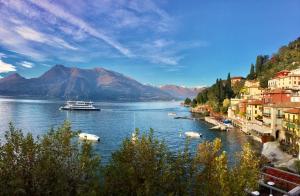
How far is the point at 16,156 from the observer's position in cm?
1387

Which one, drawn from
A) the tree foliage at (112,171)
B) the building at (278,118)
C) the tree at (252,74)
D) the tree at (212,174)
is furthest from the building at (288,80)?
the tree foliage at (112,171)

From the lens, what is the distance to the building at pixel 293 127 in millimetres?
46750

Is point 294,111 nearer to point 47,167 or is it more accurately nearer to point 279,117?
point 279,117

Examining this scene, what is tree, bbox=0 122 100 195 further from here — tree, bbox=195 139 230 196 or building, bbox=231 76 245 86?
building, bbox=231 76 245 86

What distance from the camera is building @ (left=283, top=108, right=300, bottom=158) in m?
46.8

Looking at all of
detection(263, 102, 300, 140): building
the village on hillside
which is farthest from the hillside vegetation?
detection(263, 102, 300, 140): building

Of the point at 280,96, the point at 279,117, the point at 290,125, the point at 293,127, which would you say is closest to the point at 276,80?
the point at 280,96

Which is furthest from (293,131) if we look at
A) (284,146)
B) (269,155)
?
(269,155)

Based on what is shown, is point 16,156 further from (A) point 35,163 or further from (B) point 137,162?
(B) point 137,162

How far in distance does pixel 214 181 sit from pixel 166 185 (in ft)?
8.38

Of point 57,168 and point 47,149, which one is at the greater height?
point 47,149

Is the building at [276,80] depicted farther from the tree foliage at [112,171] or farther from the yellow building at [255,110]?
the tree foliage at [112,171]

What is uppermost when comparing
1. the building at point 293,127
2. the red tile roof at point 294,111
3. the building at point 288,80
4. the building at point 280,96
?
the building at point 288,80

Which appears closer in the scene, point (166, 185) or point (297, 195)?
point (166, 185)
